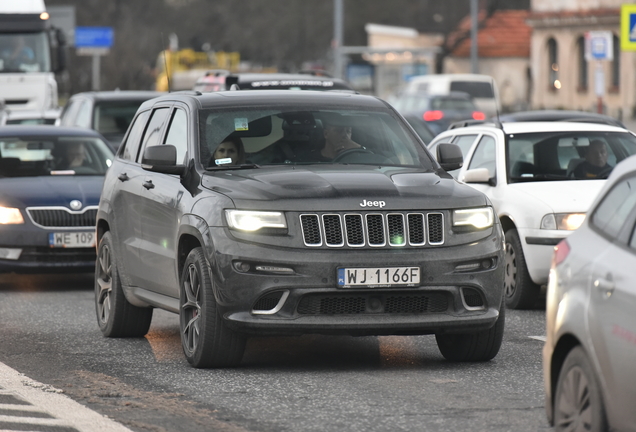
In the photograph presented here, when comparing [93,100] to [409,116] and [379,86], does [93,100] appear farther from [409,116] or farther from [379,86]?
[379,86]

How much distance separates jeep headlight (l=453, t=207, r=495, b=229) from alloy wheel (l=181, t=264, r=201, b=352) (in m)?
1.55

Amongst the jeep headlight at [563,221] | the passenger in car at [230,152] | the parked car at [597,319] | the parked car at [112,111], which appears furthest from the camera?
the parked car at [112,111]

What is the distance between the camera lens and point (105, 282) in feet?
36.2

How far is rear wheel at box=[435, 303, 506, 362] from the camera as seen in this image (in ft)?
29.4

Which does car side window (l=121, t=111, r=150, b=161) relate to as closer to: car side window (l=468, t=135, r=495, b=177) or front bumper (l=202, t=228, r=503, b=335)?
front bumper (l=202, t=228, r=503, b=335)

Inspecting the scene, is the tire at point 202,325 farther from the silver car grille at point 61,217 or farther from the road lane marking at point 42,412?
the silver car grille at point 61,217

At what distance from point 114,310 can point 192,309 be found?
5.81ft

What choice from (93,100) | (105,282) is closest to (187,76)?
(93,100)

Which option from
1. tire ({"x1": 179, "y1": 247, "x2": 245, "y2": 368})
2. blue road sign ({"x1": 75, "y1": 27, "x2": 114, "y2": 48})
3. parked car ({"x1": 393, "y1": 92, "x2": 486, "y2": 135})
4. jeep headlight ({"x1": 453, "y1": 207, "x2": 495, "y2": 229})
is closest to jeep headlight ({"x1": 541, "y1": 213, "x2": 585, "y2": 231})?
jeep headlight ({"x1": 453, "y1": 207, "x2": 495, "y2": 229})

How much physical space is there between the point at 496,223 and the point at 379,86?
65405mm

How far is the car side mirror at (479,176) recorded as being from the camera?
12742mm

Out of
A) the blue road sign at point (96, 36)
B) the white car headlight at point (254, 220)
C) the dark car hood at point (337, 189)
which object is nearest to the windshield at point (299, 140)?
the dark car hood at point (337, 189)

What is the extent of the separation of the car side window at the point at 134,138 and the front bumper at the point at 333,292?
2.45m

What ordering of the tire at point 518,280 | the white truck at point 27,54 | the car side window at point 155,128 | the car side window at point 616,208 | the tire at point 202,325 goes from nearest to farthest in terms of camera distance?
the car side window at point 616,208
the tire at point 202,325
the car side window at point 155,128
the tire at point 518,280
the white truck at point 27,54
